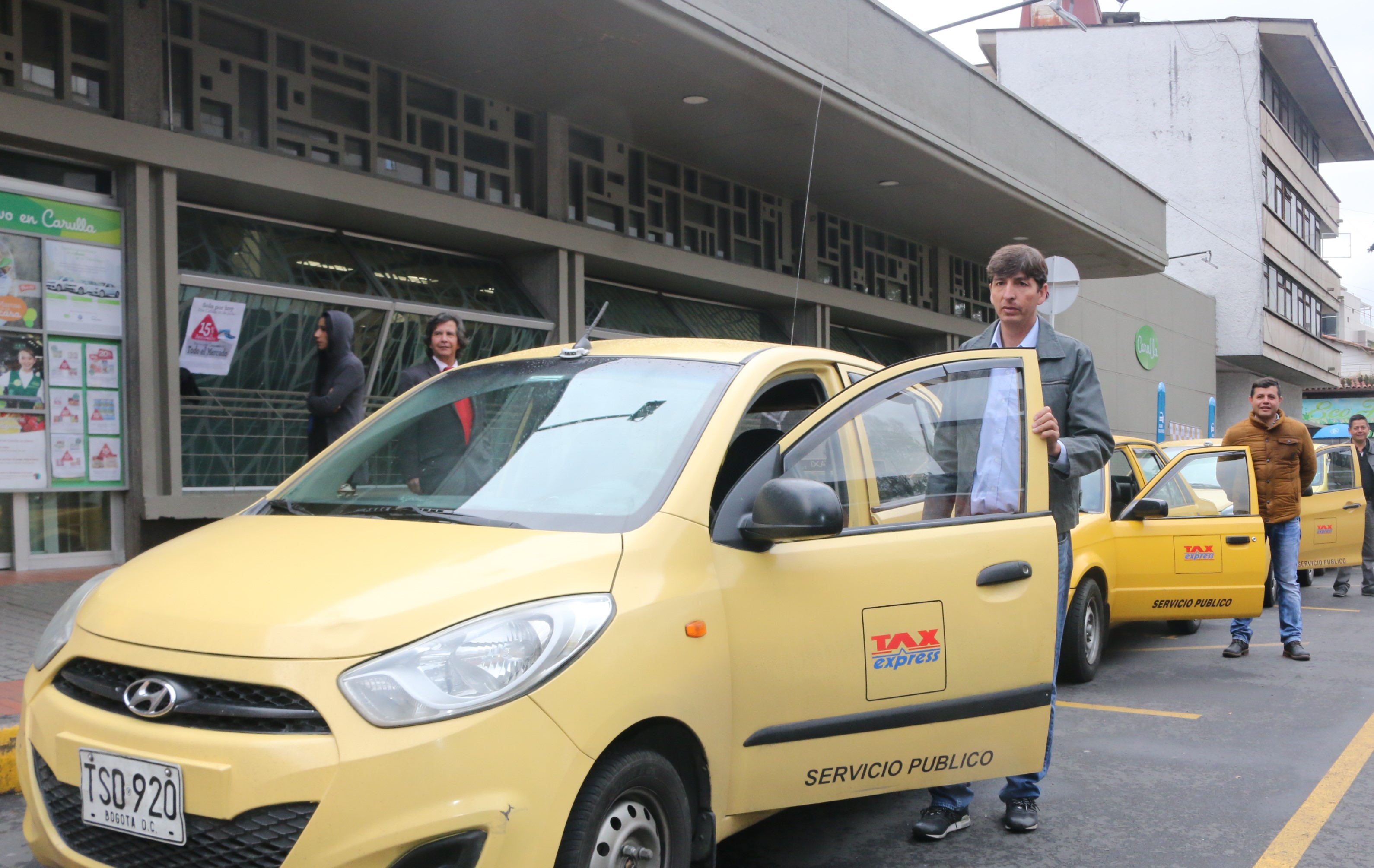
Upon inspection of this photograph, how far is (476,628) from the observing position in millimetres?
2541

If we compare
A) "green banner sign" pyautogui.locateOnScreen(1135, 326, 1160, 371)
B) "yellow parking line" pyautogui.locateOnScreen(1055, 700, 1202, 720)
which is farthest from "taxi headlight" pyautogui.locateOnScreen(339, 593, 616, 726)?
"green banner sign" pyautogui.locateOnScreen(1135, 326, 1160, 371)

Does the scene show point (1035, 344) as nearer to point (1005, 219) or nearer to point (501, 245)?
point (501, 245)

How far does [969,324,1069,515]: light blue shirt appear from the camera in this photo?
394 cm

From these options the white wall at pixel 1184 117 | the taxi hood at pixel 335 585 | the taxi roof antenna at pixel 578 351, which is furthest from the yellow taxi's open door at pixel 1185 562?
the white wall at pixel 1184 117

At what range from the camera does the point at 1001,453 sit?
4020mm

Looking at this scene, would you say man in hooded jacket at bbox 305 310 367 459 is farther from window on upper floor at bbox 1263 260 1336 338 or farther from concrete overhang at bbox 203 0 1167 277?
window on upper floor at bbox 1263 260 1336 338

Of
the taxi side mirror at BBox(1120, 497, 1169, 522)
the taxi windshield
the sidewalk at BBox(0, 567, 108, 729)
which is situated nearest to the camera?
the taxi windshield

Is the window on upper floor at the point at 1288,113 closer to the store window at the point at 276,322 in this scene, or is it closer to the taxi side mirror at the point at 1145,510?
the store window at the point at 276,322

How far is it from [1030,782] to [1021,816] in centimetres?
13

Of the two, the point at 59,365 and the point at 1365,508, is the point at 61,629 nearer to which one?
the point at 59,365

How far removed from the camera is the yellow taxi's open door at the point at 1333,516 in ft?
39.5

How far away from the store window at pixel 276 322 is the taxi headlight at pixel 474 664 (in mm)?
7524

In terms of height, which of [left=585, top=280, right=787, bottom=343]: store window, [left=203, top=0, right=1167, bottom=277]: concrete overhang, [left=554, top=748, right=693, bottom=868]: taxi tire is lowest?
[left=554, top=748, right=693, bottom=868]: taxi tire

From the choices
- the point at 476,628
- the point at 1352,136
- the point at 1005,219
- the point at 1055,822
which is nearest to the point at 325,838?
the point at 476,628
